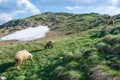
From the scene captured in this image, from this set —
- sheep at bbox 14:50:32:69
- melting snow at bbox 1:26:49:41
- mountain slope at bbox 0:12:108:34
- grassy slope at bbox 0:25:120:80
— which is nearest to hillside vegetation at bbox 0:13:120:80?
grassy slope at bbox 0:25:120:80

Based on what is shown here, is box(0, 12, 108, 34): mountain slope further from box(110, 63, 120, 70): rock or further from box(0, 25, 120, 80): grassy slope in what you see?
box(110, 63, 120, 70): rock

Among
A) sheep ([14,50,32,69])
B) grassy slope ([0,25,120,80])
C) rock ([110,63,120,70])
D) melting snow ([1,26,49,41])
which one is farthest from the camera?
melting snow ([1,26,49,41])

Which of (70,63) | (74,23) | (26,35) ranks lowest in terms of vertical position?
(70,63)

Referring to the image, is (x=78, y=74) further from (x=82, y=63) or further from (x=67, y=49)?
(x=67, y=49)

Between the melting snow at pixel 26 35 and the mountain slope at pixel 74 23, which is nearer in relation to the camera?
the melting snow at pixel 26 35

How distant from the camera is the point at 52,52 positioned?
112 feet

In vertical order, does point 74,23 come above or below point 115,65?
above

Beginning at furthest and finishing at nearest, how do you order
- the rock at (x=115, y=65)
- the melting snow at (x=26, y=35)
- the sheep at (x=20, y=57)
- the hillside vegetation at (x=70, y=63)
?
1. the melting snow at (x=26, y=35)
2. the sheep at (x=20, y=57)
3. the hillside vegetation at (x=70, y=63)
4. the rock at (x=115, y=65)

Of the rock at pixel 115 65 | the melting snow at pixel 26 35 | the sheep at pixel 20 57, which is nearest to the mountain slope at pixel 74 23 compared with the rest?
the melting snow at pixel 26 35

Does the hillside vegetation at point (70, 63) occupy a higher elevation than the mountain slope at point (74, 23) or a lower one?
lower

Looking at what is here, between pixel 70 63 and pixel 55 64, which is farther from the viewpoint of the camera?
pixel 55 64

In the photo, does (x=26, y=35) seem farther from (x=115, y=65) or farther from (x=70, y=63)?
(x=115, y=65)

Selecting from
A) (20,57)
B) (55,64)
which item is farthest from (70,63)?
(20,57)

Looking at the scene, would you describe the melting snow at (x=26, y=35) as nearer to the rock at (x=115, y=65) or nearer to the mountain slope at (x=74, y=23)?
the mountain slope at (x=74, y=23)
